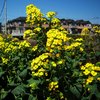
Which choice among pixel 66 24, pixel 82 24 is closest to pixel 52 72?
pixel 66 24

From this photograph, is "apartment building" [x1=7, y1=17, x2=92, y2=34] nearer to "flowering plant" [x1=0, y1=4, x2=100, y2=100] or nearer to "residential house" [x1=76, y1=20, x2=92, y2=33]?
"residential house" [x1=76, y1=20, x2=92, y2=33]

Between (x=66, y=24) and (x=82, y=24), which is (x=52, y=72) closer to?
(x=66, y=24)

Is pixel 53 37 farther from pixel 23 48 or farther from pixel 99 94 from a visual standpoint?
pixel 23 48

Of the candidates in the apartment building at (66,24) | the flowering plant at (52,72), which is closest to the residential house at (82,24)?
the apartment building at (66,24)

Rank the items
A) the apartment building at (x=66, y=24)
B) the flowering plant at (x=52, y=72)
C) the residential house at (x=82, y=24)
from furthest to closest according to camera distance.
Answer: the residential house at (x=82, y=24)
the apartment building at (x=66, y=24)
the flowering plant at (x=52, y=72)

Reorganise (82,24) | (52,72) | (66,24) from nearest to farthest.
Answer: (52,72) < (66,24) < (82,24)

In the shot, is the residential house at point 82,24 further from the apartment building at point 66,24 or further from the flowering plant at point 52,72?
the flowering plant at point 52,72

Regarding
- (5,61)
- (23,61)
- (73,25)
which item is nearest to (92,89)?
(23,61)

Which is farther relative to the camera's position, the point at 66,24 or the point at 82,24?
the point at 82,24

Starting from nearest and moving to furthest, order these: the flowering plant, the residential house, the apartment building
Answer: the flowering plant → the apartment building → the residential house

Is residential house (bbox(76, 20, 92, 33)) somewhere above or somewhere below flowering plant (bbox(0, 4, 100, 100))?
above

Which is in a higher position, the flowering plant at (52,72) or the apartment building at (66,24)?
the apartment building at (66,24)

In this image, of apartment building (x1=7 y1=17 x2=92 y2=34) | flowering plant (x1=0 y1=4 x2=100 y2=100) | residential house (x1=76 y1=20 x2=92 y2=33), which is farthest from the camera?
residential house (x1=76 y1=20 x2=92 y2=33)

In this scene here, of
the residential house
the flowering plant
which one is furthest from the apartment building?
the flowering plant
